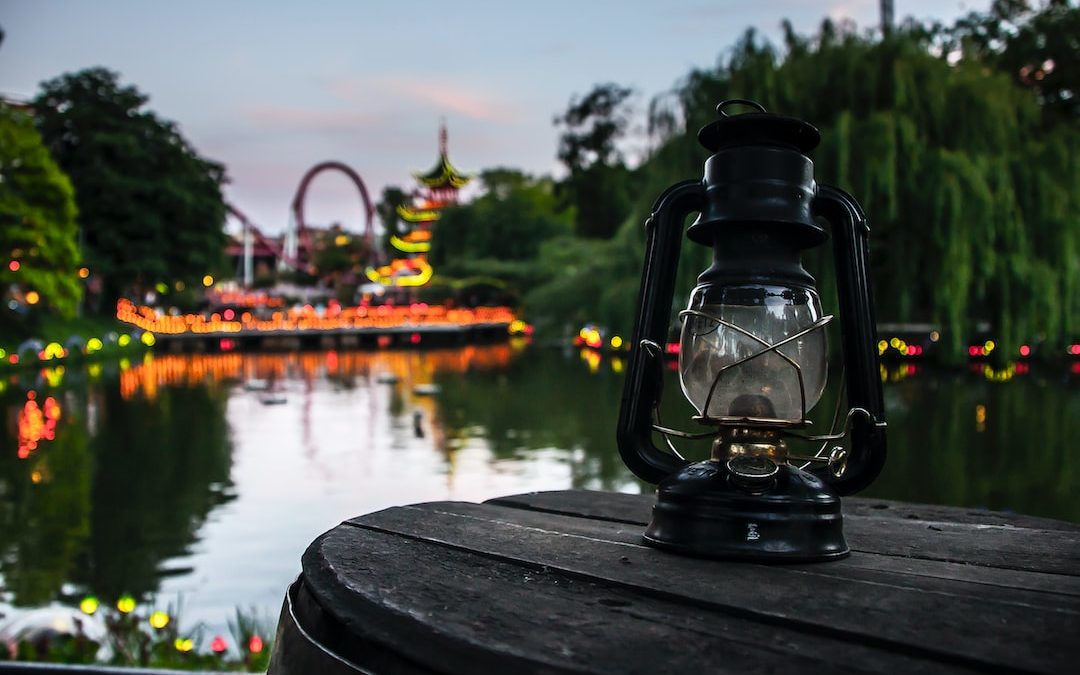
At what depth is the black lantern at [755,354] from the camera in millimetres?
1154

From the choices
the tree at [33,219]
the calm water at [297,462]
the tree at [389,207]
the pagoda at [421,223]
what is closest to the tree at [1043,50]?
the calm water at [297,462]

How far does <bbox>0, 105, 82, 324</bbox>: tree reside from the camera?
2095cm

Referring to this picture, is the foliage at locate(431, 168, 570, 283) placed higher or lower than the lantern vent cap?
higher

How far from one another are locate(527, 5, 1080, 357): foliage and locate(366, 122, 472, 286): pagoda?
4144 centimetres

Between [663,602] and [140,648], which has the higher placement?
[663,602]

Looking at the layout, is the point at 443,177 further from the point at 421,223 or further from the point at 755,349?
the point at 755,349

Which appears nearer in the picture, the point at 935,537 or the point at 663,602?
the point at 663,602

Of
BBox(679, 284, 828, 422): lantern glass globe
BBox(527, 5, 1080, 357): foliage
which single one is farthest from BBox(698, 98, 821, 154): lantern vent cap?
BBox(527, 5, 1080, 357): foliage

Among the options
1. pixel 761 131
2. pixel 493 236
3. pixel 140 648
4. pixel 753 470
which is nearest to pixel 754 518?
pixel 753 470

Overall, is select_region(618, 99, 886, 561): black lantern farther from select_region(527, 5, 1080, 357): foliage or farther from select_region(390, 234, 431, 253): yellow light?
select_region(390, 234, 431, 253): yellow light

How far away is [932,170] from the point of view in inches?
390

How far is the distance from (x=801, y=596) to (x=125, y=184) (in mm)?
Answer: 29376

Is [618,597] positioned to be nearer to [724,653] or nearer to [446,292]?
[724,653]

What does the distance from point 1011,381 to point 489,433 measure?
656cm
